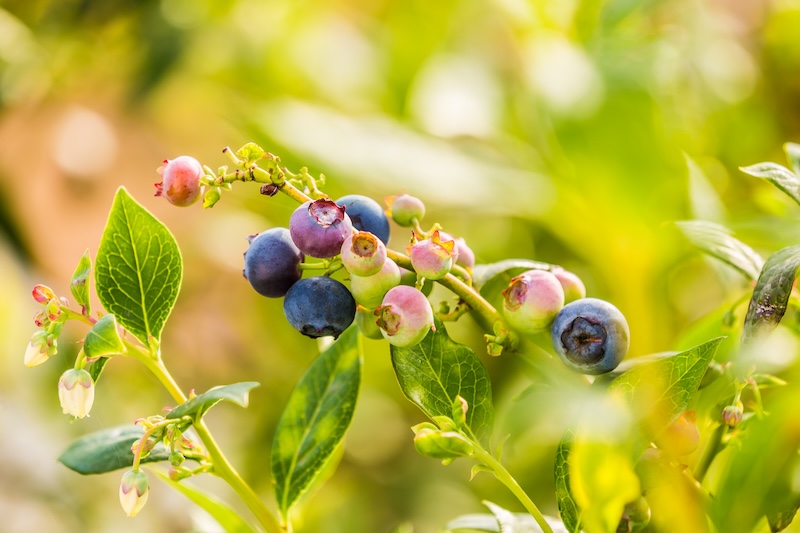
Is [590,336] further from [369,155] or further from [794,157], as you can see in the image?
[369,155]

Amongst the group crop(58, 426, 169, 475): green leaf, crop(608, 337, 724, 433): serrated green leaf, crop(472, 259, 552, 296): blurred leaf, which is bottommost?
crop(58, 426, 169, 475): green leaf

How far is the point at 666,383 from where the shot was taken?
0.41m

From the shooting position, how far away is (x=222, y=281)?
5.85ft

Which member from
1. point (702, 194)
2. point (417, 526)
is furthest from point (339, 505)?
point (702, 194)

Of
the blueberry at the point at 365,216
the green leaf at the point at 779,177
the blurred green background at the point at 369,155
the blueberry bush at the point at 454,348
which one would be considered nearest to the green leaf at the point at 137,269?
the blueberry bush at the point at 454,348

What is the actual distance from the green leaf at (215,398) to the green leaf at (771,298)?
0.24 meters

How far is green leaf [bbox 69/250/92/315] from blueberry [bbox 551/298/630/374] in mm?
257

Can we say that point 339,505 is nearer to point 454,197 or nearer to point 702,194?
point 454,197

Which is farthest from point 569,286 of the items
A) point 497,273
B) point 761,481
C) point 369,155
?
point 369,155

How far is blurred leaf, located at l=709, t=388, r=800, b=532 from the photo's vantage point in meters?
0.45

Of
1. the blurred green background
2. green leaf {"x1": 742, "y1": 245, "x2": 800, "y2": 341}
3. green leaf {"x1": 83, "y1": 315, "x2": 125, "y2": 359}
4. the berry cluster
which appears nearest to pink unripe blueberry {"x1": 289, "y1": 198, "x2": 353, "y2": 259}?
the berry cluster

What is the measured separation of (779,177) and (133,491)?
1.28 ft

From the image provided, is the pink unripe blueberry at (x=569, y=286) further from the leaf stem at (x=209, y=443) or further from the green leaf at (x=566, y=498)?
the leaf stem at (x=209, y=443)

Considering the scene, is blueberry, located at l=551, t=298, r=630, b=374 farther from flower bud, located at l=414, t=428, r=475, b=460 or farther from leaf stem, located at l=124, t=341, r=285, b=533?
leaf stem, located at l=124, t=341, r=285, b=533
